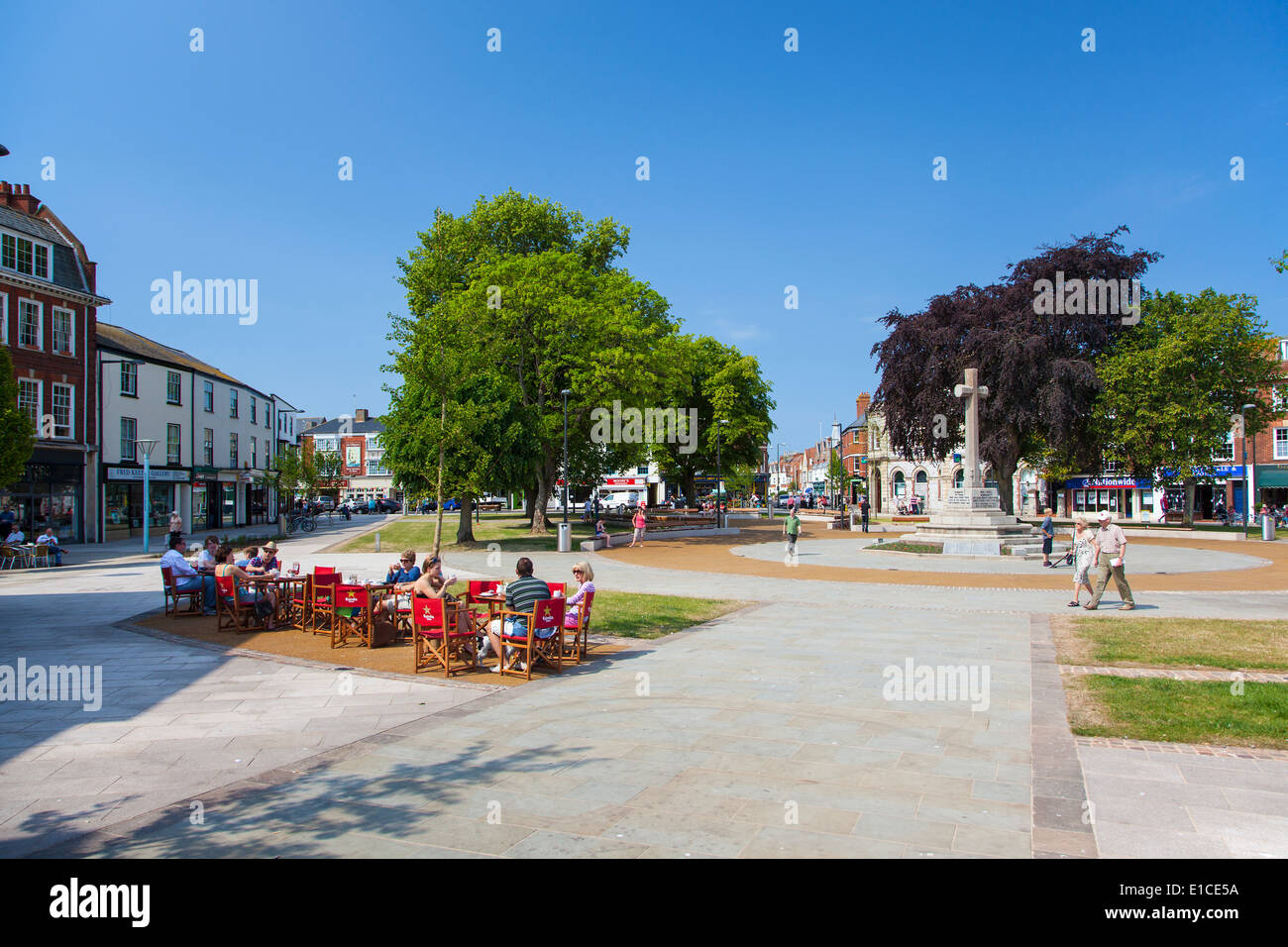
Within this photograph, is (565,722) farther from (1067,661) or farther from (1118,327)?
(1118,327)

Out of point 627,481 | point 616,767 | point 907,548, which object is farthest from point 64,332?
point 627,481

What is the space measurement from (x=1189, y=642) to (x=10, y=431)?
2803 cm

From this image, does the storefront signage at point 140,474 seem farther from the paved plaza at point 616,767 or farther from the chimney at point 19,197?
the paved plaza at point 616,767

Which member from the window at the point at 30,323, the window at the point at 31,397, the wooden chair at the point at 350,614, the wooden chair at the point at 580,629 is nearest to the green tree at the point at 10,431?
the window at the point at 31,397

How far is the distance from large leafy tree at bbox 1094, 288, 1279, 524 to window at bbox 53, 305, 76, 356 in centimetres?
4803

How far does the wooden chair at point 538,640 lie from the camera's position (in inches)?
354

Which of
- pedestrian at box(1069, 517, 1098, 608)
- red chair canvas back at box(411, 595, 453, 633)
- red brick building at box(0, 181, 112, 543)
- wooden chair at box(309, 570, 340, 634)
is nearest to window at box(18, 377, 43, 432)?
red brick building at box(0, 181, 112, 543)

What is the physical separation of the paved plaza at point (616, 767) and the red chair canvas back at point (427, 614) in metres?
0.69

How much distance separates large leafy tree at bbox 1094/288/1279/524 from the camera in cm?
4056

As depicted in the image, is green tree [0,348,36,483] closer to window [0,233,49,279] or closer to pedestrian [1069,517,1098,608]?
window [0,233,49,279]

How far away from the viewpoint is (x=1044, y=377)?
37.6 meters

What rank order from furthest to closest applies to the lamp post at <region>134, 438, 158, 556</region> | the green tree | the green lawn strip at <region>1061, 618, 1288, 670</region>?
1. the lamp post at <region>134, 438, 158, 556</region>
2. the green tree
3. the green lawn strip at <region>1061, 618, 1288, 670</region>
